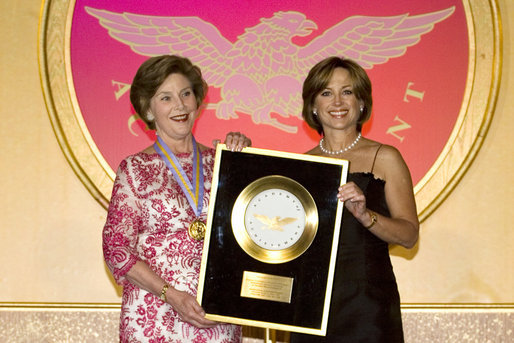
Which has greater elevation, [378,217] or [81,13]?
[81,13]

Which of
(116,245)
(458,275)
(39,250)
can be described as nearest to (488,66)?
(458,275)

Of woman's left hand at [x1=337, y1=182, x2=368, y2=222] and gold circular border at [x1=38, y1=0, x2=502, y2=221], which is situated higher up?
gold circular border at [x1=38, y1=0, x2=502, y2=221]

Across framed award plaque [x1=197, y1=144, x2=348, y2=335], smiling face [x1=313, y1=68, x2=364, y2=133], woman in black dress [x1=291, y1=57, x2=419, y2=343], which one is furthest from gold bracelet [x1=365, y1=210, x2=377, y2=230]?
smiling face [x1=313, y1=68, x2=364, y2=133]

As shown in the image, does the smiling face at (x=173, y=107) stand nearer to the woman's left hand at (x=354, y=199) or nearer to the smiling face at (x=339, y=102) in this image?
the smiling face at (x=339, y=102)

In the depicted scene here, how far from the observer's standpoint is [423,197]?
305 centimetres

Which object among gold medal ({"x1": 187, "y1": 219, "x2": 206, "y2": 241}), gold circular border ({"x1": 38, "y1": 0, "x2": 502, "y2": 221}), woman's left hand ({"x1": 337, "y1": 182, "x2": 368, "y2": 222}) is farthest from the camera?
gold circular border ({"x1": 38, "y1": 0, "x2": 502, "y2": 221})

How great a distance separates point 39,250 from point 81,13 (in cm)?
115

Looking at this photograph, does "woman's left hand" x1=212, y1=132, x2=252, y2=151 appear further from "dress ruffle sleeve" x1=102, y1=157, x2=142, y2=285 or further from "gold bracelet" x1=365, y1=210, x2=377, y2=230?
"gold bracelet" x1=365, y1=210, x2=377, y2=230

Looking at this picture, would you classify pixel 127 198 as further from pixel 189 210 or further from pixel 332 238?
pixel 332 238

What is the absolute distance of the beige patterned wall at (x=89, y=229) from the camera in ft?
10.2

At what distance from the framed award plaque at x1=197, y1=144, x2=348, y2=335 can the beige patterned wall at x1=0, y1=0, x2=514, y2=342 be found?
1.29 metres

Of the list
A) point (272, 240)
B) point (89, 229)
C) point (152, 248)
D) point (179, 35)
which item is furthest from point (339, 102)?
point (89, 229)

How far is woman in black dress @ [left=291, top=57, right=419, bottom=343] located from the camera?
6.86 feet

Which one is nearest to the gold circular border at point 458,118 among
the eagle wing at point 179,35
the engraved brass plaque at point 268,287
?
the eagle wing at point 179,35
